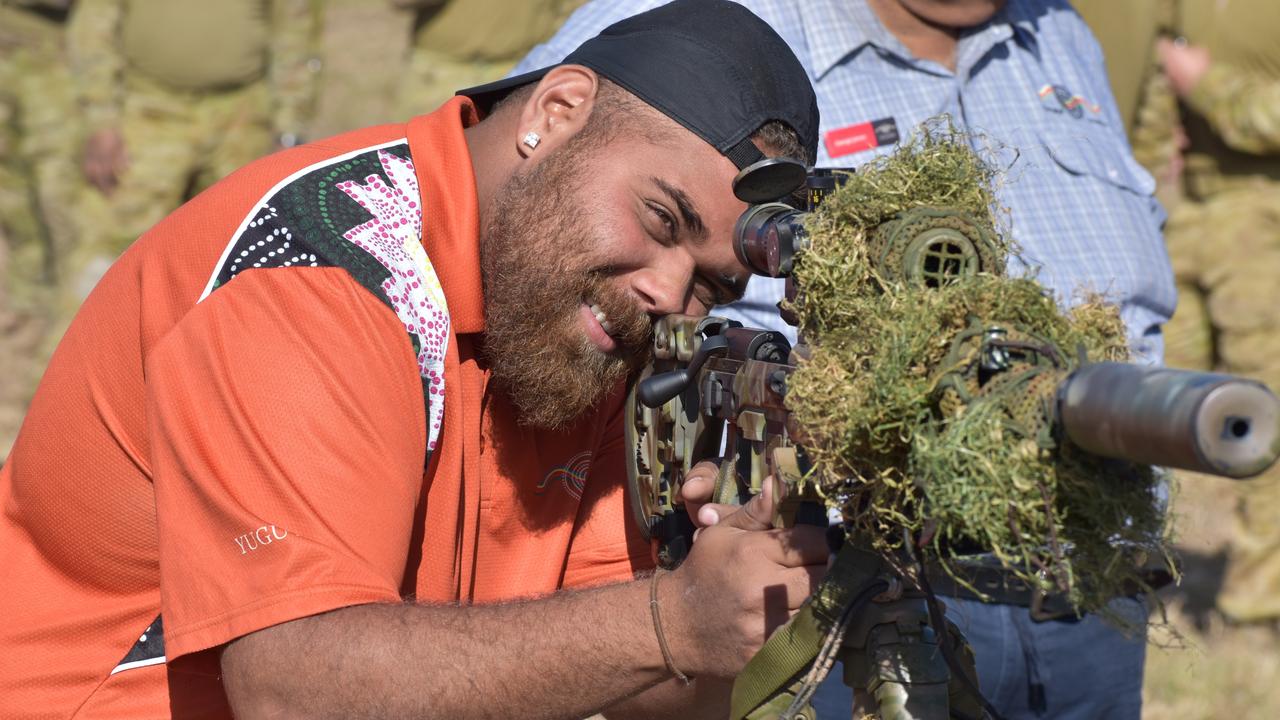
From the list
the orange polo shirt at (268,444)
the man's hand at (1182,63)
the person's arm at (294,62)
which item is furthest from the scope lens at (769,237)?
the person's arm at (294,62)

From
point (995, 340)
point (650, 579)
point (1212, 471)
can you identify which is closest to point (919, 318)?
point (995, 340)

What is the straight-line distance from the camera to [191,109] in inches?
368

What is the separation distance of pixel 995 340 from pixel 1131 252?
8.96 ft

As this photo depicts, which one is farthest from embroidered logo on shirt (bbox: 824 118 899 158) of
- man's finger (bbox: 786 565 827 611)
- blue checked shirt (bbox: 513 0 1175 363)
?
man's finger (bbox: 786 565 827 611)

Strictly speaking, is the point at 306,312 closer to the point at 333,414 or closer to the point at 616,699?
the point at 333,414

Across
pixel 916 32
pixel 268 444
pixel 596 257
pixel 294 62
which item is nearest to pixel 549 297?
pixel 596 257

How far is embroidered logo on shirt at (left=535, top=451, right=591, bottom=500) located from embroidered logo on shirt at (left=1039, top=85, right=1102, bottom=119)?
209 centimetres

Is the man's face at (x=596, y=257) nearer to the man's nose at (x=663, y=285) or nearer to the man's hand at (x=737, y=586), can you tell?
the man's nose at (x=663, y=285)

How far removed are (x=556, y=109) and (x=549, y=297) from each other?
471 millimetres

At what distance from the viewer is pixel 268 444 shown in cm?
255

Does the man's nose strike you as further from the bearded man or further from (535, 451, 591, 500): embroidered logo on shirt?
(535, 451, 591, 500): embroidered logo on shirt

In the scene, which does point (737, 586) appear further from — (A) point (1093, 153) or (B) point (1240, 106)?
(B) point (1240, 106)

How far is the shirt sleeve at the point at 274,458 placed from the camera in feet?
8.27

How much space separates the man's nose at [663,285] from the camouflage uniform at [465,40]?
19.2 ft
